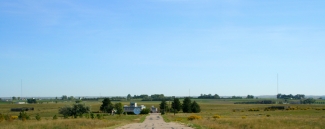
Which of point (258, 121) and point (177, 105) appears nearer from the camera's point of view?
point (258, 121)

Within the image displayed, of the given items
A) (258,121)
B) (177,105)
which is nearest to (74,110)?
(177,105)

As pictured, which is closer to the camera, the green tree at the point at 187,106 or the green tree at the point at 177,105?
the green tree at the point at 187,106

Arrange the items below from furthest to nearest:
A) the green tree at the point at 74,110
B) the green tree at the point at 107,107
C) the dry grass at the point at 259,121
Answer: the green tree at the point at 107,107 → the green tree at the point at 74,110 → the dry grass at the point at 259,121

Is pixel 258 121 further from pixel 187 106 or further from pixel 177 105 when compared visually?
pixel 177 105

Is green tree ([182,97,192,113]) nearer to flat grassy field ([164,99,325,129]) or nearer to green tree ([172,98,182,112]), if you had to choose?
green tree ([172,98,182,112])

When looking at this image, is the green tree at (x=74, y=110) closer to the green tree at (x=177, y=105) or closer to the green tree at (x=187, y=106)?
the green tree at (x=177, y=105)

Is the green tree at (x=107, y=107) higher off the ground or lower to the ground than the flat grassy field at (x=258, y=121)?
lower

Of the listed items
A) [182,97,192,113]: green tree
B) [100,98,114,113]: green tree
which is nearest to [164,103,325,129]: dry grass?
[100,98,114,113]: green tree

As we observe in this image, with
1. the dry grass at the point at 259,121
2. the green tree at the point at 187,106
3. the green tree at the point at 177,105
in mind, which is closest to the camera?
the dry grass at the point at 259,121

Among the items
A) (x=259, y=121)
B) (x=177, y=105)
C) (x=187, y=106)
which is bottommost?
(x=187, y=106)

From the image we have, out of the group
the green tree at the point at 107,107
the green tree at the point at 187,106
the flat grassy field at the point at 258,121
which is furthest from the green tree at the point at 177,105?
the flat grassy field at the point at 258,121

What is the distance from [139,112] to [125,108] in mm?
11120

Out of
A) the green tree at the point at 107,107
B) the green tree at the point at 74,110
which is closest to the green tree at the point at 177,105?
the green tree at the point at 107,107

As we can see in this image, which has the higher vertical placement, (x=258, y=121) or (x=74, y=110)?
(x=258, y=121)
